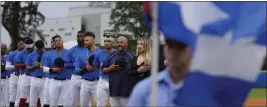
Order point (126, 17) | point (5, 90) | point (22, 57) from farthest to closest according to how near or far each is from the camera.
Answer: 1. point (126, 17)
2. point (5, 90)
3. point (22, 57)

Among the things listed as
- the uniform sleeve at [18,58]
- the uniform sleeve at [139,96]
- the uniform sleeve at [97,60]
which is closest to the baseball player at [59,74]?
the uniform sleeve at [97,60]

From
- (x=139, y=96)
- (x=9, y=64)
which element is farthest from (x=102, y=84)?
(x=139, y=96)

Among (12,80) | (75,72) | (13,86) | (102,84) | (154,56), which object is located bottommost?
(13,86)

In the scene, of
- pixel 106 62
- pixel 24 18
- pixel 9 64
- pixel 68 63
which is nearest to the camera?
pixel 106 62

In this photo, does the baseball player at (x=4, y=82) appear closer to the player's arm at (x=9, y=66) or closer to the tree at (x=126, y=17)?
the player's arm at (x=9, y=66)

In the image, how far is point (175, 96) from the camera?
4.35 m

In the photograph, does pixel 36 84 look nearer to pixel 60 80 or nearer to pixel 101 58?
pixel 60 80

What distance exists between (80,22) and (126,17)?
67.3ft

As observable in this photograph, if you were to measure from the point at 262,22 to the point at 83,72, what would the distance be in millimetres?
9077

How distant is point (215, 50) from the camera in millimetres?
4375

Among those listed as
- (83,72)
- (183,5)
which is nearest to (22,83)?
(83,72)

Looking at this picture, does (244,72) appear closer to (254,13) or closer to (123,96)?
(254,13)

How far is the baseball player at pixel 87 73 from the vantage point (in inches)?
523

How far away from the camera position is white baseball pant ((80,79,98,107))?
526 inches
